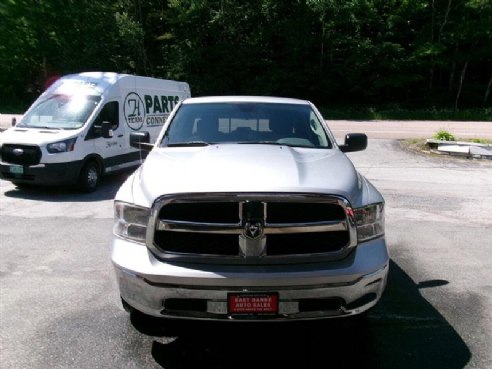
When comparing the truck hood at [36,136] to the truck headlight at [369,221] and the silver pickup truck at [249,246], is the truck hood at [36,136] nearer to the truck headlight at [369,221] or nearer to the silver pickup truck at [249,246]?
the silver pickup truck at [249,246]

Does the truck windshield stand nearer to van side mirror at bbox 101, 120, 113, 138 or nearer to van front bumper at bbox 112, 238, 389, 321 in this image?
van front bumper at bbox 112, 238, 389, 321

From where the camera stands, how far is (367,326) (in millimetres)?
3881

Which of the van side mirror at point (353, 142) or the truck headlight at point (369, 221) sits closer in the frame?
the truck headlight at point (369, 221)

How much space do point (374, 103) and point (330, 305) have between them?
33.6 m

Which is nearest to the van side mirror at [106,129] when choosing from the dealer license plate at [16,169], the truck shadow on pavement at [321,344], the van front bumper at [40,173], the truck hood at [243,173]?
the van front bumper at [40,173]

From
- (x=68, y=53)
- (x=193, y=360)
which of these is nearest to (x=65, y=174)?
(x=193, y=360)

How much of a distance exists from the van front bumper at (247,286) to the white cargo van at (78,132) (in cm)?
639

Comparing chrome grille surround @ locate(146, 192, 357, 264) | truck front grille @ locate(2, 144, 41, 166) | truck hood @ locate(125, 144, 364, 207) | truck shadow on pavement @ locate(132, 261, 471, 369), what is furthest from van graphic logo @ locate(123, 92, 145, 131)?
chrome grille surround @ locate(146, 192, 357, 264)

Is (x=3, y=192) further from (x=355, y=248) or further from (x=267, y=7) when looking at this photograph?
(x=267, y=7)

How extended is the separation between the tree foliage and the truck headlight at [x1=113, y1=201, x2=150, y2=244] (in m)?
30.6

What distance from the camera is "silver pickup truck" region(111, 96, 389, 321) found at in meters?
3.03

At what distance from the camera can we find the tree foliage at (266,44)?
33125mm

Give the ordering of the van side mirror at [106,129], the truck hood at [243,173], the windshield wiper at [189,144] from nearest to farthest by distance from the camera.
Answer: the truck hood at [243,173], the windshield wiper at [189,144], the van side mirror at [106,129]

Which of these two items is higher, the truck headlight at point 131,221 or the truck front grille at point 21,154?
the truck headlight at point 131,221
